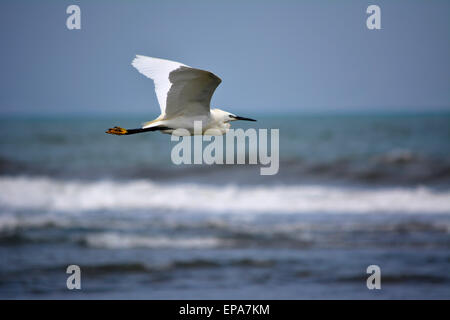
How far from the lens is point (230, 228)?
40.8ft

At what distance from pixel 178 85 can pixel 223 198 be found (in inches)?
407

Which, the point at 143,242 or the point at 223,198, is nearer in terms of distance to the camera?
the point at 143,242

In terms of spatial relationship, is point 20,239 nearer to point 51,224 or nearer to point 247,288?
point 51,224

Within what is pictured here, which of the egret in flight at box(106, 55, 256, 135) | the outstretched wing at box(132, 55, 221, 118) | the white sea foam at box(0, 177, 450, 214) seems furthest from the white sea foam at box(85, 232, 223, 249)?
the outstretched wing at box(132, 55, 221, 118)

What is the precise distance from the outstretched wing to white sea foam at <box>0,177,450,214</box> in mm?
8226

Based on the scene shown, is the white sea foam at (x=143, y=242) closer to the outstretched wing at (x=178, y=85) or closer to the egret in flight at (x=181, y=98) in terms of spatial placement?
the egret in flight at (x=181, y=98)

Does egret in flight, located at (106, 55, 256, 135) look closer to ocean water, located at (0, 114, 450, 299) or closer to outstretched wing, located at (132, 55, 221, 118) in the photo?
outstretched wing, located at (132, 55, 221, 118)

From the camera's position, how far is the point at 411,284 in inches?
359

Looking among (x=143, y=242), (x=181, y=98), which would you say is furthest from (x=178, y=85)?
(x=143, y=242)

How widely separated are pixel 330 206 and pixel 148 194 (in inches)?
213

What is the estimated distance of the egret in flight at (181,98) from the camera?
586 centimetres

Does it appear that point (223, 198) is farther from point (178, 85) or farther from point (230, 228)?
point (178, 85)

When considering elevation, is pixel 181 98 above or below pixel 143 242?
above

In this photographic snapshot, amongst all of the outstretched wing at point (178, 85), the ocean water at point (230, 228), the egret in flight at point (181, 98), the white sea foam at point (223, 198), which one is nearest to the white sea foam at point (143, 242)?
the ocean water at point (230, 228)
